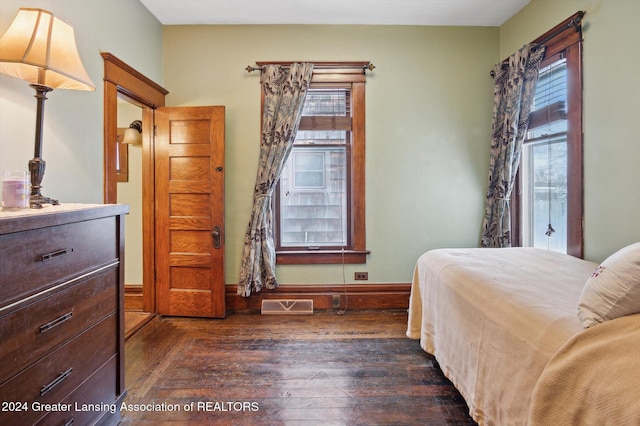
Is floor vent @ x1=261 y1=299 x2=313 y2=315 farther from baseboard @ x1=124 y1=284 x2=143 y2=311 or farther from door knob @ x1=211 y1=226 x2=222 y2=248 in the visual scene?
baseboard @ x1=124 y1=284 x2=143 y2=311

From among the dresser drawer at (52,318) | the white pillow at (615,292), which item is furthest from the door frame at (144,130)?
the white pillow at (615,292)

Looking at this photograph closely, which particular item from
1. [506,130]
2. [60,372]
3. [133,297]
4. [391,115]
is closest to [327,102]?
[391,115]

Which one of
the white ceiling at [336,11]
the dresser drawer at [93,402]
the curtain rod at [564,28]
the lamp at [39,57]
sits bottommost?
the dresser drawer at [93,402]

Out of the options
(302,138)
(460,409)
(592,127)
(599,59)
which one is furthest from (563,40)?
(460,409)

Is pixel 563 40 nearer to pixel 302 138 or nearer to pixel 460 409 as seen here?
pixel 302 138

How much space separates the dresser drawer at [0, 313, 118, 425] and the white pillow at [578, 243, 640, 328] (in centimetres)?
191

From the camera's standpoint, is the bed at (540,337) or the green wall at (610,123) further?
the green wall at (610,123)

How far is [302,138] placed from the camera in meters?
3.16

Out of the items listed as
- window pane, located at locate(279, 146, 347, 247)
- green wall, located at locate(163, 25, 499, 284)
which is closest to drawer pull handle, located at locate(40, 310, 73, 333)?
green wall, located at locate(163, 25, 499, 284)

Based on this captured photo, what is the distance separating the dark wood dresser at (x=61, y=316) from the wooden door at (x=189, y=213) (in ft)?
4.33

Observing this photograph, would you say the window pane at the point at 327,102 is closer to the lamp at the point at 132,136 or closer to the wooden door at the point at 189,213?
the wooden door at the point at 189,213

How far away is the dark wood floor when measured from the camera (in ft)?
5.35

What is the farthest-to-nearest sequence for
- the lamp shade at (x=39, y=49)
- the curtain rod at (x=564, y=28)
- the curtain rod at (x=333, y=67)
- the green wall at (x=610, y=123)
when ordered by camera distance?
the curtain rod at (x=333, y=67) < the curtain rod at (x=564, y=28) < the green wall at (x=610, y=123) < the lamp shade at (x=39, y=49)

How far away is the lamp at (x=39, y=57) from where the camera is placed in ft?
4.05
